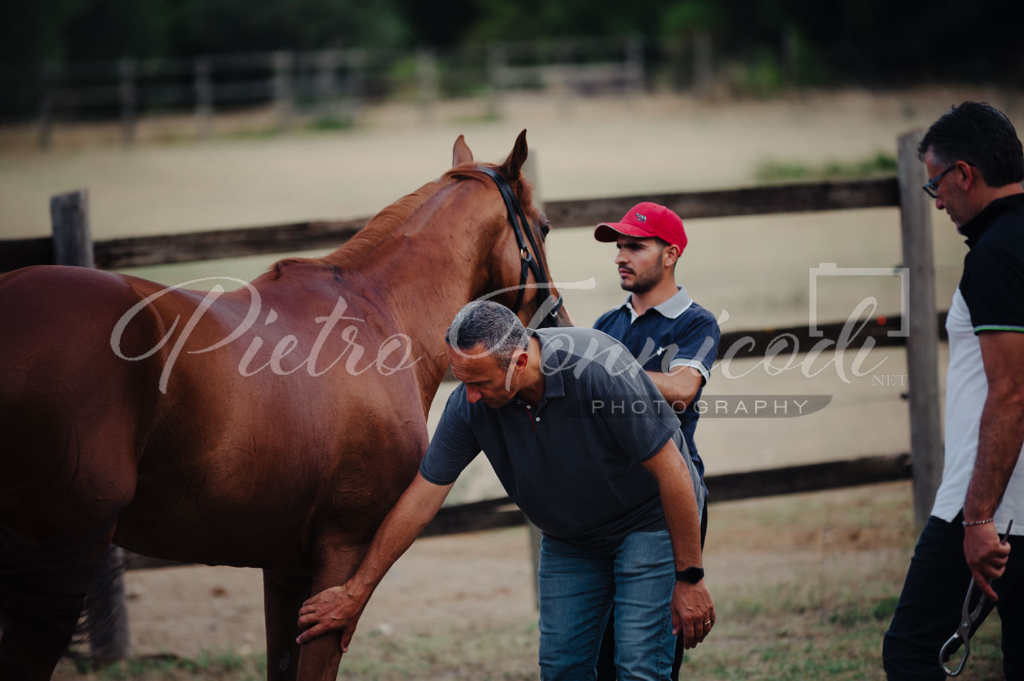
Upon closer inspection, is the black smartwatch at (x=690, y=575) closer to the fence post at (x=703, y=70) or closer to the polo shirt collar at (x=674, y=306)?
the polo shirt collar at (x=674, y=306)

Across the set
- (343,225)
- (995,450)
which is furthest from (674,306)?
(343,225)

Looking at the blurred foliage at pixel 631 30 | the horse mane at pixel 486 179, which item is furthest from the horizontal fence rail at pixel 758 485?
the blurred foliage at pixel 631 30

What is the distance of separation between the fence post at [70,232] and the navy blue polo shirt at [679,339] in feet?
7.80

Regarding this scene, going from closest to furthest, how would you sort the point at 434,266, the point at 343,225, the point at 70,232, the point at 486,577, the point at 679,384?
the point at 679,384
the point at 434,266
the point at 70,232
the point at 343,225
the point at 486,577

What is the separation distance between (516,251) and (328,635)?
4.86 feet

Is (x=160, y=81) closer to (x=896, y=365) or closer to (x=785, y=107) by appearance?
(x=785, y=107)

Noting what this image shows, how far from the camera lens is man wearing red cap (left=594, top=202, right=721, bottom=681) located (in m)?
2.79

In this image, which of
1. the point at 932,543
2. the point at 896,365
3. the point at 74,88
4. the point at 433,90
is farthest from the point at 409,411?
the point at 74,88

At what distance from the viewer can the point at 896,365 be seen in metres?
7.66

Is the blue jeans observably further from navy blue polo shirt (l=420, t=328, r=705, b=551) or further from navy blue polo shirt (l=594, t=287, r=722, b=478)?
navy blue polo shirt (l=594, t=287, r=722, b=478)

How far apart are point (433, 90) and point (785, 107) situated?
9.95 meters

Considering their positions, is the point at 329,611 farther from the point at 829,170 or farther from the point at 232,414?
the point at 829,170

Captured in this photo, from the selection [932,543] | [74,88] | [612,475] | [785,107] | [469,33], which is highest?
[469,33]

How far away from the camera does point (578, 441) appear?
2.42 m
